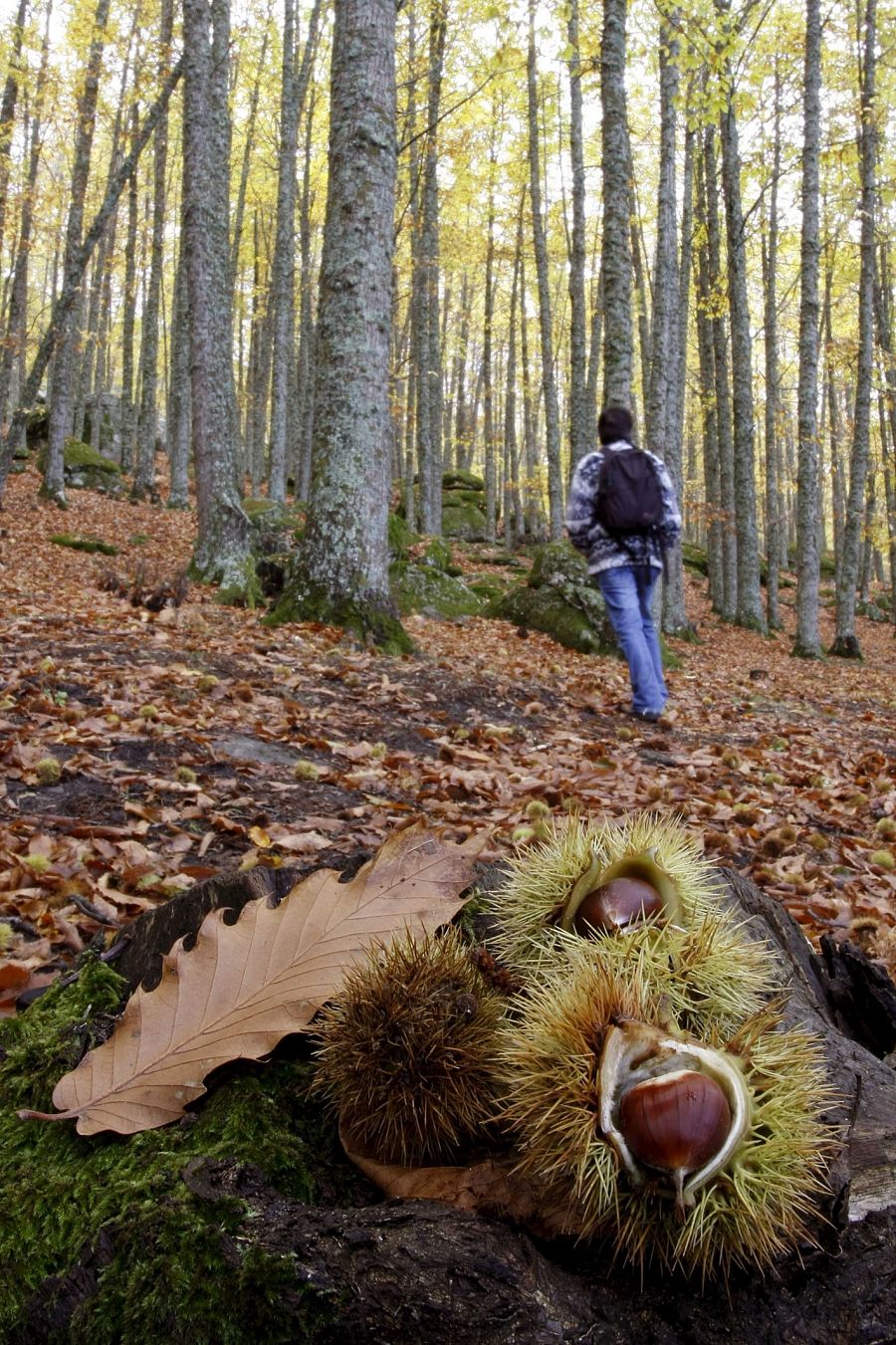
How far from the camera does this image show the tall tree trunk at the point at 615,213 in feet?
36.3

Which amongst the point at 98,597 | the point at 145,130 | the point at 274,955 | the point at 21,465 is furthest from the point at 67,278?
the point at 274,955

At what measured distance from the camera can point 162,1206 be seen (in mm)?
1092

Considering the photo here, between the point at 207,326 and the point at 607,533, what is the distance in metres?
7.02

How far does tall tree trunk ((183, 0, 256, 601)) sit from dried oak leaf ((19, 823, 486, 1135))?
31.7ft

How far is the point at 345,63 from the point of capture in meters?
7.84

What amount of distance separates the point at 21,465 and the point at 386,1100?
87.9ft

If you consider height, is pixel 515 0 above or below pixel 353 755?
above

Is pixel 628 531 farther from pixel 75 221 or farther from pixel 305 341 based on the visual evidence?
pixel 305 341

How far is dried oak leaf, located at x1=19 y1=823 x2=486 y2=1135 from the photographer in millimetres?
1271

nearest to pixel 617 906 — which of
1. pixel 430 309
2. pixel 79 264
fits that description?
pixel 79 264

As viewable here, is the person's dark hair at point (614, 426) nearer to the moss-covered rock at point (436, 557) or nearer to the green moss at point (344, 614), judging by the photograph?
the green moss at point (344, 614)

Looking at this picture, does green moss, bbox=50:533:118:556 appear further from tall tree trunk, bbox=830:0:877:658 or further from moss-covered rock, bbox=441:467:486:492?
moss-covered rock, bbox=441:467:486:492

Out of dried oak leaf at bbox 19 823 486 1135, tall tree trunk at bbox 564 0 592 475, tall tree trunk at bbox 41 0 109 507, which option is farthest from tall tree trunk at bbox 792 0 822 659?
dried oak leaf at bbox 19 823 486 1135

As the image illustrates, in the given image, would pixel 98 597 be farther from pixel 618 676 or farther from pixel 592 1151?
pixel 592 1151
